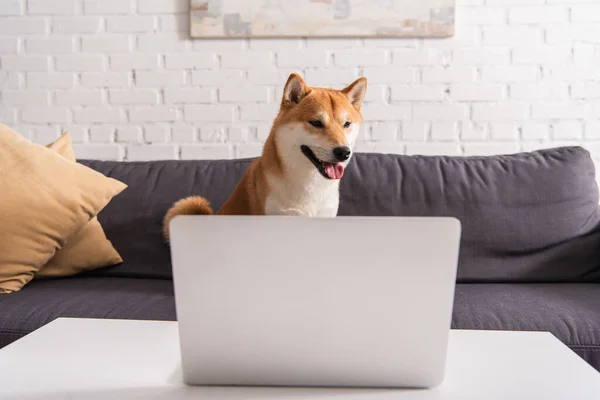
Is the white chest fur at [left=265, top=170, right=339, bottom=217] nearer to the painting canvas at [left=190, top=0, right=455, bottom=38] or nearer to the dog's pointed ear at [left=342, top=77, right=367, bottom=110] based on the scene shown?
the dog's pointed ear at [left=342, top=77, right=367, bottom=110]

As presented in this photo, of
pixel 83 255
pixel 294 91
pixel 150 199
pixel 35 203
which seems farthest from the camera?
pixel 150 199

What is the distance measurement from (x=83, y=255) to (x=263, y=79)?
1.02 metres

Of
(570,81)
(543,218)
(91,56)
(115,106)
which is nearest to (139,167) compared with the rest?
(115,106)

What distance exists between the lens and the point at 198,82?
2.29 m

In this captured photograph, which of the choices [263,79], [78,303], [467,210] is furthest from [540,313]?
[263,79]

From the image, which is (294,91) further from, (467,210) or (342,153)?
(467,210)

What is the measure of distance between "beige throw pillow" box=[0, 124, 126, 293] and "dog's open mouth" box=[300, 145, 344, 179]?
74cm

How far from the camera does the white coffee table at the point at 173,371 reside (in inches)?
23.0

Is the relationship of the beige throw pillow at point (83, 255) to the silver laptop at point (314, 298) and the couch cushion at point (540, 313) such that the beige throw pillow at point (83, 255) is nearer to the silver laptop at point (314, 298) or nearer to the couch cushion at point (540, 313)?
the couch cushion at point (540, 313)

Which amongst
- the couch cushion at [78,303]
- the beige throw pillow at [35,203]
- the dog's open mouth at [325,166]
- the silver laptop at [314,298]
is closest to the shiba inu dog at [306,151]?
the dog's open mouth at [325,166]

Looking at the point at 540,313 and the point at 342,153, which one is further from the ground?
the point at 342,153

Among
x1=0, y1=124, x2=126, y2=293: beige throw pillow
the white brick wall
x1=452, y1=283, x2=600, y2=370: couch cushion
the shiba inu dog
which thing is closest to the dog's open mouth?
the shiba inu dog

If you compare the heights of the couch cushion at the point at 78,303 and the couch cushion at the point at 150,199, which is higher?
the couch cushion at the point at 150,199

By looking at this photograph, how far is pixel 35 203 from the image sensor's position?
158cm
